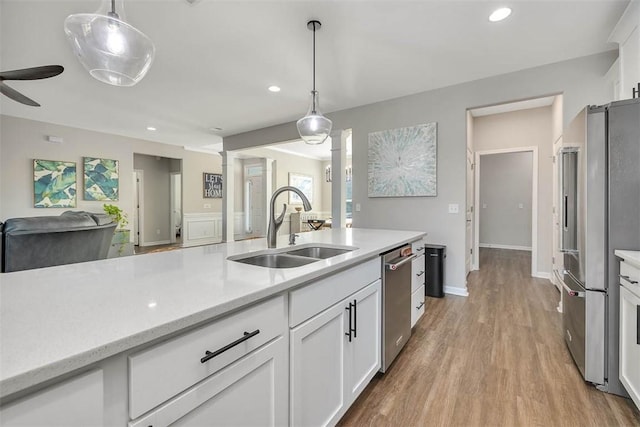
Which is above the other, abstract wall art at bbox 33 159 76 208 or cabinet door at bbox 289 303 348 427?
abstract wall art at bbox 33 159 76 208

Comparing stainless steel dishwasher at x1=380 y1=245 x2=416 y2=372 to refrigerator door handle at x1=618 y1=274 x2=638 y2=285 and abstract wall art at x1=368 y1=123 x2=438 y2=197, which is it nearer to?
refrigerator door handle at x1=618 y1=274 x2=638 y2=285

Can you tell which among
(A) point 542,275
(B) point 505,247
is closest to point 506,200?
(B) point 505,247

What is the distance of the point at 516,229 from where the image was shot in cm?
697

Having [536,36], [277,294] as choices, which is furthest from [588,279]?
[536,36]

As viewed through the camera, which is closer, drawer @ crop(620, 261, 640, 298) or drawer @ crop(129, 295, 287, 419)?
drawer @ crop(129, 295, 287, 419)

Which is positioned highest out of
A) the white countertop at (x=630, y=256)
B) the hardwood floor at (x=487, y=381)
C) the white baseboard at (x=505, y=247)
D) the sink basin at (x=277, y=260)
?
the white countertop at (x=630, y=256)

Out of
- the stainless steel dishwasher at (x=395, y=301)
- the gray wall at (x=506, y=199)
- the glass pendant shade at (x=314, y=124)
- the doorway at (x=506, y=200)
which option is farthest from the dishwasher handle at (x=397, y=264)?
the gray wall at (x=506, y=199)

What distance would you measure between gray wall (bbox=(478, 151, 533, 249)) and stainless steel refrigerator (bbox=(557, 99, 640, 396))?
5.81 metres

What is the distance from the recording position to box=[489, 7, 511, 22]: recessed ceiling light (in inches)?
87.1

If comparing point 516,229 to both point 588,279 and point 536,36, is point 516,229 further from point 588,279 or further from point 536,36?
point 588,279

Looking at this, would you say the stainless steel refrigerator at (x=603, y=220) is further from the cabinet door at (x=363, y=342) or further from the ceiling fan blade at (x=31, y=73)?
the ceiling fan blade at (x=31, y=73)

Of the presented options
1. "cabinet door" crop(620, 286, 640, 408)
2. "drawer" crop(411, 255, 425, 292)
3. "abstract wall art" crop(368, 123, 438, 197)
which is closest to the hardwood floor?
"cabinet door" crop(620, 286, 640, 408)

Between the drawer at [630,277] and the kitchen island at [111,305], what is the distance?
1.50m

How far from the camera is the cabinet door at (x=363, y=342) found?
4.73 ft
